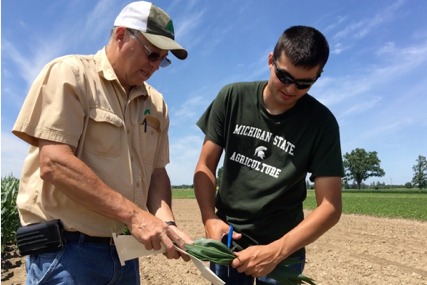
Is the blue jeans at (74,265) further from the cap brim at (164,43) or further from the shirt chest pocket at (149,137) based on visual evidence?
the cap brim at (164,43)

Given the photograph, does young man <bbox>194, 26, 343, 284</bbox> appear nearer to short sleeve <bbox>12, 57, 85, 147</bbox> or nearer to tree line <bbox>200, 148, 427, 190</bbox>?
short sleeve <bbox>12, 57, 85, 147</bbox>

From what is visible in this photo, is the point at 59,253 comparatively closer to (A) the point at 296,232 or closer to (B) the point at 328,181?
(A) the point at 296,232

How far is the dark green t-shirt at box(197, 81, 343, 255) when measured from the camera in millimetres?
2430

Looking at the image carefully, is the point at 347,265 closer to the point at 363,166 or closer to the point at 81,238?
the point at 81,238

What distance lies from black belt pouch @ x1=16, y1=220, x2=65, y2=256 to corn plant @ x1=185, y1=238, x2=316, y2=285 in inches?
27.2

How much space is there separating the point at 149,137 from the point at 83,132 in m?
0.49

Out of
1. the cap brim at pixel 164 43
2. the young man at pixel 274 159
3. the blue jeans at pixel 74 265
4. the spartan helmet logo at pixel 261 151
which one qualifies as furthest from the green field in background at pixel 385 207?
the blue jeans at pixel 74 265

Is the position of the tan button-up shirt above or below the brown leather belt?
above

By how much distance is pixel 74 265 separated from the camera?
1.92m

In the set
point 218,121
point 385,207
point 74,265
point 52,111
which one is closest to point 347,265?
point 218,121

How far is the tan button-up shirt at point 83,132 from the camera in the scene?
5.98 feet

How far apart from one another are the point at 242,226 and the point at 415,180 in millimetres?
137494

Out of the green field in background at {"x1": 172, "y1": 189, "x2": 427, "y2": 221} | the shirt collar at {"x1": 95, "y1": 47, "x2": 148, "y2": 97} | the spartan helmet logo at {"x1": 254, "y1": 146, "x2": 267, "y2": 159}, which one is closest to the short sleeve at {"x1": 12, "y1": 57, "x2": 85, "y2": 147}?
the shirt collar at {"x1": 95, "y1": 47, "x2": 148, "y2": 97}

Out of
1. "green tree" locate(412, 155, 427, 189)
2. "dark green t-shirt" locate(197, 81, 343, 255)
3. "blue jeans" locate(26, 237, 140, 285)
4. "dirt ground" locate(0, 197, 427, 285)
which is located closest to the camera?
"blue jeans" locate(26, 237, 140, 285)
